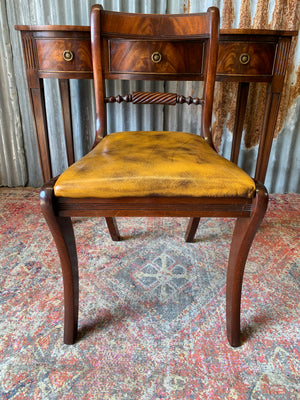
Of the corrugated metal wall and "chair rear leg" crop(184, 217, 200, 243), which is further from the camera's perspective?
the corrugated metal wall

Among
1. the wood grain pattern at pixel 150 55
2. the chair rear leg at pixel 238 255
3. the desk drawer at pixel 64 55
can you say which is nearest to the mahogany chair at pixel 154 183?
the chair rear leg at pixel 238 255

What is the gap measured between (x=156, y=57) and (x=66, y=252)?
0.93 m

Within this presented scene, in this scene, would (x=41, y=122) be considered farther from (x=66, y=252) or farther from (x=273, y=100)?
(x=273, y=100)

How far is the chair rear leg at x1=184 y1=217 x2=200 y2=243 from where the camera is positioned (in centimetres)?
130

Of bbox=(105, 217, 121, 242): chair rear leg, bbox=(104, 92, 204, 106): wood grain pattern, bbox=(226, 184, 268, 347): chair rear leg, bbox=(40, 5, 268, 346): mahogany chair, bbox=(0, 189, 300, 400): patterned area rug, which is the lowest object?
bbox=(0, 189, 300, 400): patterned area rug

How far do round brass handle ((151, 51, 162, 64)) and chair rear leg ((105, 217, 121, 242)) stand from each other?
0.70 meters

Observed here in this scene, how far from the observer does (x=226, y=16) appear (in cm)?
169

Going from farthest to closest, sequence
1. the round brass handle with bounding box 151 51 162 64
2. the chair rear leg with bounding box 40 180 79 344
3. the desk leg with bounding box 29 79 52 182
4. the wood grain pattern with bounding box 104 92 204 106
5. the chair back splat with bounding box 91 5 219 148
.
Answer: the desk leg with bounding box 29 79 52 182 → the round brass handle with bounding box 151 51 162 64 → the wood grain pattern with bounding box 104 92 204 106 → the chair back splat with bounding box 91 5 219 148 → the chair rear leg with bounding box 40 180 79 344

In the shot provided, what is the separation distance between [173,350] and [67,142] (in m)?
1.37

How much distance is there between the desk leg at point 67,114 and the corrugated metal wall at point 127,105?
129 millimetres

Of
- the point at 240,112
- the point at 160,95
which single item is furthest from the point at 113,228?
the point at 240,112

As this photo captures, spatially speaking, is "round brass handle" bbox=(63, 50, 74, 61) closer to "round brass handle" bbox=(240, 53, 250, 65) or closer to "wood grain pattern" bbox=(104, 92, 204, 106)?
"wood grain pattern" bbox=(104, 92, 204, 106)

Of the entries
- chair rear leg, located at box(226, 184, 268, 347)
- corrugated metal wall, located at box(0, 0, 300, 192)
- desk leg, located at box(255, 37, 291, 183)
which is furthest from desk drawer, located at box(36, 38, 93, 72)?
chair rear leg, located at box(226, 184, 268, 347)

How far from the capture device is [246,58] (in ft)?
4.35
